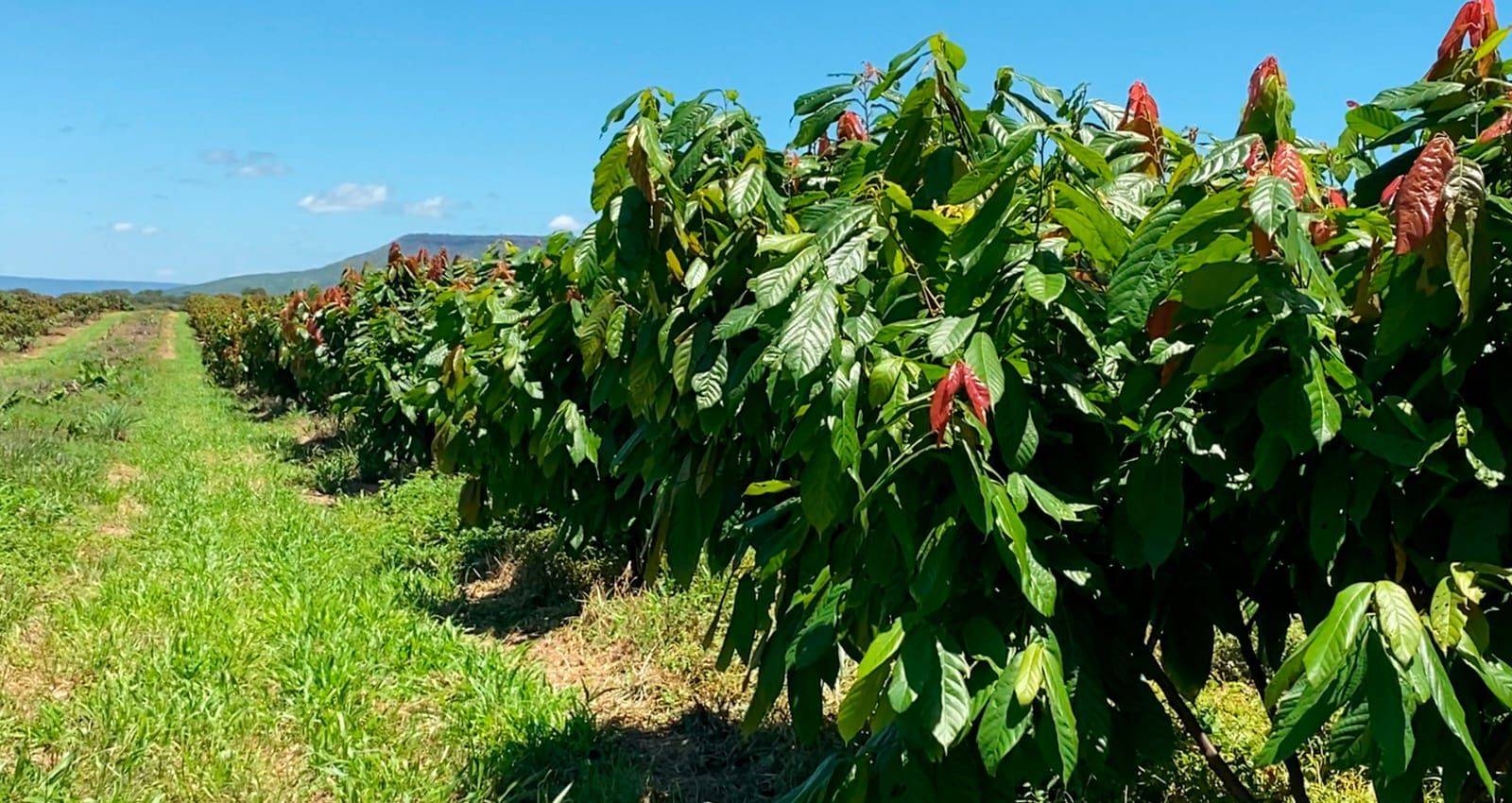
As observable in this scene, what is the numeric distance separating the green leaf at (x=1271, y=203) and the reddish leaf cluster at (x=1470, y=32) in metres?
0.44

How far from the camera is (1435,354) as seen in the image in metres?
1.38

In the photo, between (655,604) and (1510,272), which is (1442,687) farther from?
(655,604)

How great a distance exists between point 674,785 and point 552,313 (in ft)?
5.48

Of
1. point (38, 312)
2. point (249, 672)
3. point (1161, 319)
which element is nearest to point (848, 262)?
point (1161, 319)

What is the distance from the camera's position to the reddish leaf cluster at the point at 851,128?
2438 mm

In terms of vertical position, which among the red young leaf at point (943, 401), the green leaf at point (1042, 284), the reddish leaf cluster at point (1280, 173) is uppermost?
the reddish leaf cluster at point (1280, 173)

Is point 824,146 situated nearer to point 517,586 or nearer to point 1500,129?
point 1500,129

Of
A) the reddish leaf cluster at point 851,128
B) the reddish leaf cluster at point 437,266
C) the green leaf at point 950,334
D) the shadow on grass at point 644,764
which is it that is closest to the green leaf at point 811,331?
the green leaf at point 950,334

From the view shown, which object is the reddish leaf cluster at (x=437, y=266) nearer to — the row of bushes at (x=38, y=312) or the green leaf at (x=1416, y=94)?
the green leaf at (x=1416, y=94)

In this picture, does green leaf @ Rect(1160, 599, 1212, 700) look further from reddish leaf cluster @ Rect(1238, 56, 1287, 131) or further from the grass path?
the grass path

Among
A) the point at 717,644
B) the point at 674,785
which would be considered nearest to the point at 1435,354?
the point at 674,785

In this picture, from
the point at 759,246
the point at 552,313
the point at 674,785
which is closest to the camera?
the point at 759,246

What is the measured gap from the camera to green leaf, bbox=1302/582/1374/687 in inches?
43.0

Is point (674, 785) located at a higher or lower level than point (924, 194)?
lower
